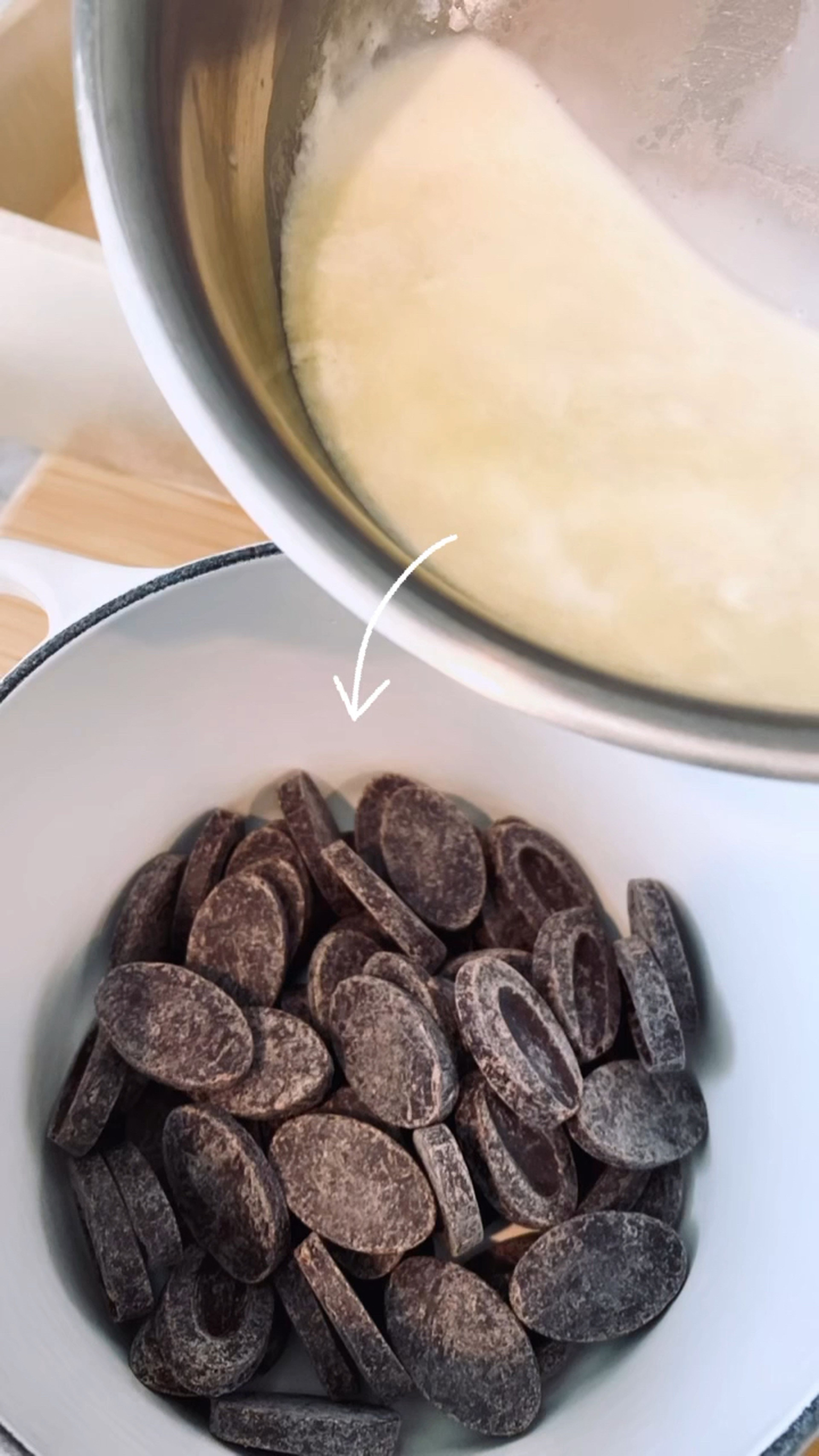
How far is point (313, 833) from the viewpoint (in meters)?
0.83

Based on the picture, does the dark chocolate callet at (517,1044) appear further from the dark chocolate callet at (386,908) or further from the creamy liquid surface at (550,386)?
the creamy liquid surface at (550,386)

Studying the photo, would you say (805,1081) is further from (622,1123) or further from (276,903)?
(276,903)

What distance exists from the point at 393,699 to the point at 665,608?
0.41 metres

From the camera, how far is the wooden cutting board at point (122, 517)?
1.01 m

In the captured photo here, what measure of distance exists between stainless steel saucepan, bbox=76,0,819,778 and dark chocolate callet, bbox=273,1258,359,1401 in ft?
1.67

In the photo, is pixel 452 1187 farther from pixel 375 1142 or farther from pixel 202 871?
pixel 202 871

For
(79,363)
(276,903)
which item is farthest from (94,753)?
(79,363)

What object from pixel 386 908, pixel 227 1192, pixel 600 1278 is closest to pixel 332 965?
pixel 386 908

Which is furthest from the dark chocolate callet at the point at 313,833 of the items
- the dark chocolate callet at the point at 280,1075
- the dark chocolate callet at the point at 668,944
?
the dark chocolate callet at the point at 668,944

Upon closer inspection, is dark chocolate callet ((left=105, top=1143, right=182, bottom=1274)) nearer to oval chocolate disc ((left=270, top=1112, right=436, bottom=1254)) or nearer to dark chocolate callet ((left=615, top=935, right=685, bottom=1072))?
oval chocolate disc ((left=270, top=1112, right=436, bottom=1254))

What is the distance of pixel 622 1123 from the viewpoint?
0.74 m

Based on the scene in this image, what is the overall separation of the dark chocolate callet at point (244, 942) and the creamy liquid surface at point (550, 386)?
43 centimetres

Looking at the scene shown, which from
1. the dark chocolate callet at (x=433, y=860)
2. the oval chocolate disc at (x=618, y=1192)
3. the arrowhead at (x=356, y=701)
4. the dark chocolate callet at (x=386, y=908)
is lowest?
the oval chocolate disc at (x=618, y=1192)

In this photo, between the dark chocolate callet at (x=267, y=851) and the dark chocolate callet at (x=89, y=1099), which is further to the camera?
the dark chocolate callet at (x=267, y=851)
